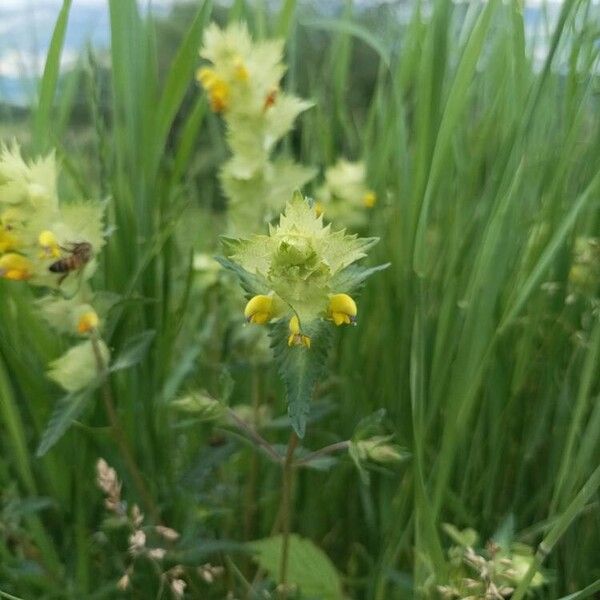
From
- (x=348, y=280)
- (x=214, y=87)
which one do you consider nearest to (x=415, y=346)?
(x=348, y=280)

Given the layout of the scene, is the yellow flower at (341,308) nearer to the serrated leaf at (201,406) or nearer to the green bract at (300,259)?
the green bract at (300,259)

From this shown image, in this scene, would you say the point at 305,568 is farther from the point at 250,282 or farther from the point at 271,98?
the point at 271,98

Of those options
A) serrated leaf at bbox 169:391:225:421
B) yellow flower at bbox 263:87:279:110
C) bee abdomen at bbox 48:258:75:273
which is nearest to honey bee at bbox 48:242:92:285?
bee abdomen at bbox 48:258:75:273

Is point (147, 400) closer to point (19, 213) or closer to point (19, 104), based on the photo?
point (19, 213)

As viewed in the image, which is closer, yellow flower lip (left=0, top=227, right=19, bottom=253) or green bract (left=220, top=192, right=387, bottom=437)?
green bract (left=220, top=192, right=387, bottom=437)

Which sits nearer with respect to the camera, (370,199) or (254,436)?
(254,436)

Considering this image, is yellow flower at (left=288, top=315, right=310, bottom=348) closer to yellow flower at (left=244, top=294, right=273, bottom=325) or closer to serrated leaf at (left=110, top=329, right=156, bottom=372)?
yellow flower at (left=244, top=294, right=273, bottom=325)

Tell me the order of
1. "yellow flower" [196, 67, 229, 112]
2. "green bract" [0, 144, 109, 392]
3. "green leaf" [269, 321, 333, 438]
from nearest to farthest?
"green leaf" [269, 321, 333, 438], "green bract" [0, 144, 109, 392], "yellow flower" [196, 67, 229, 112]

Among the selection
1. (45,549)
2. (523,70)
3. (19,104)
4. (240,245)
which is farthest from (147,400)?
(19,104)
